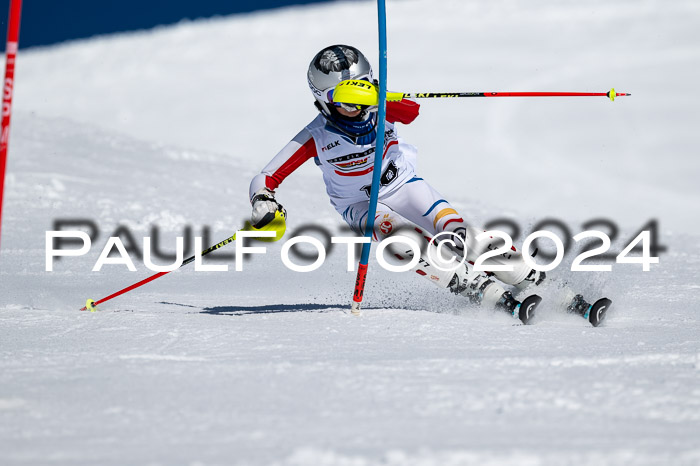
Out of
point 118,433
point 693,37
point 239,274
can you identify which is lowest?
point 118,433

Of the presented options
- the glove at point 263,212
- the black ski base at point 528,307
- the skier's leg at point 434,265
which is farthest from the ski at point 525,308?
the glove at point 263,212

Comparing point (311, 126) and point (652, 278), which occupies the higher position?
point (311, 126)

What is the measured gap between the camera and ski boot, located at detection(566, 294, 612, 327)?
387 cm

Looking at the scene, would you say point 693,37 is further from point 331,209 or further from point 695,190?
point 331,209

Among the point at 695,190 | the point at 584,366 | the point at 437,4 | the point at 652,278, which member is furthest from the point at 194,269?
the point at 437,4

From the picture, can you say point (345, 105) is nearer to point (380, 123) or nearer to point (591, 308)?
point (380, 123)

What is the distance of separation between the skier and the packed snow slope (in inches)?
6.6

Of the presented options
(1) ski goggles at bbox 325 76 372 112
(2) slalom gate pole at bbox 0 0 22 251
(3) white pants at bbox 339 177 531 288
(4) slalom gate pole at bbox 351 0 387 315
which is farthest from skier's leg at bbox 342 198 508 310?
(2) slalom gate pole at bbox 0 0 22 251

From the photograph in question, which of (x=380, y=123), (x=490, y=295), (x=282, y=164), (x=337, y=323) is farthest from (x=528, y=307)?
(x=282, y=164)

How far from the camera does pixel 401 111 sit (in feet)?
13.8

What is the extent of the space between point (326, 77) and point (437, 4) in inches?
849

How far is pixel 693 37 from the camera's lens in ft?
64.0

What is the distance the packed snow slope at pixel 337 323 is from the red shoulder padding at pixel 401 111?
2.88 feet

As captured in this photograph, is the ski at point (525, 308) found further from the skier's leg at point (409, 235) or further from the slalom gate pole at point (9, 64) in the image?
the slalom gate pole at point (9, 64)
